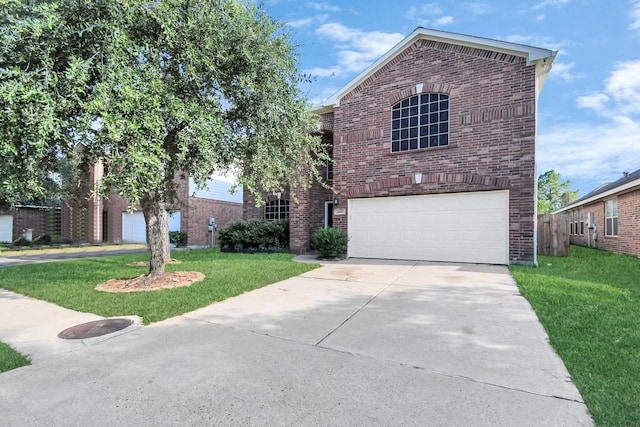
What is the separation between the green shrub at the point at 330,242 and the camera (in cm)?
1048

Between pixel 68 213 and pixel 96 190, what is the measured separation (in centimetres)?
2129

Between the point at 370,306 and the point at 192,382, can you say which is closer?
the point at 192,382

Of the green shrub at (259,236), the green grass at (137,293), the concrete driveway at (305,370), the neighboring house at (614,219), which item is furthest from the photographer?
→ the green shrub at (259,236)

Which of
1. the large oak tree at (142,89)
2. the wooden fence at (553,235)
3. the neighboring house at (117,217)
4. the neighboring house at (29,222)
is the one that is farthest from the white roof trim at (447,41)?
the neighboring house at (29,222)

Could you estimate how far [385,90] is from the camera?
1085cm

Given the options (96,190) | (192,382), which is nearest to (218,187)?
(96,190)

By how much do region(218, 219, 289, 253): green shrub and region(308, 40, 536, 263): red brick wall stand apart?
3.18 m

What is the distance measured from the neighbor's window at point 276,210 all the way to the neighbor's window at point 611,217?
14135mm

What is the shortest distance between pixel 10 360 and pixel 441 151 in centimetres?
1004

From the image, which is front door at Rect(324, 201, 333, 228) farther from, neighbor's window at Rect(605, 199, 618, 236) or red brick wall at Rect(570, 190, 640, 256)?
neighbor's window at Rect(605, 199, 618, 236)

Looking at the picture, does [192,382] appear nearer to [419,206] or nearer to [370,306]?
[370,306]

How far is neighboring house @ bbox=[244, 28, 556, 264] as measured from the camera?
8.91 m

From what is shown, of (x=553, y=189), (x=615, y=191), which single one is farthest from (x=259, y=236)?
(x=553, y=189)

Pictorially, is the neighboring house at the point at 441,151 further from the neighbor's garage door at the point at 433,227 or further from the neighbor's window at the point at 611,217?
the neighbor's window at the point at 611,217
